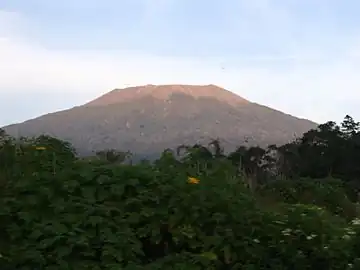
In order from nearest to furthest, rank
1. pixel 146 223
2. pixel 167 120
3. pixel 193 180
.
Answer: pixel 146 223
pixel 193 180
pixel 167 120

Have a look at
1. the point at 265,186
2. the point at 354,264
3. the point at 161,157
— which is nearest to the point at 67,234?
the point at 161,157

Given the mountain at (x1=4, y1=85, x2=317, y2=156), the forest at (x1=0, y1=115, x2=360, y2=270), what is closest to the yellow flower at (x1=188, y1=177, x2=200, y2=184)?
the forest at (x1=0, y1=115, x2=360, y2=270)

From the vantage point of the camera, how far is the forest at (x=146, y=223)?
11.3 ft

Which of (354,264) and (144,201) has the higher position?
(144,201)

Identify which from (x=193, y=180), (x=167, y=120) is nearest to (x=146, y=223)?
(x=193, y=180)

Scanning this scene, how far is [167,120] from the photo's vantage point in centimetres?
5659

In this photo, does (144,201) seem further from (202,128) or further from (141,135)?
(202,128)

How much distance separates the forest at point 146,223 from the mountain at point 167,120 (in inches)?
→ 1583

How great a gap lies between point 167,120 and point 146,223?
52.9 m

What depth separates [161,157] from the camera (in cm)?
454

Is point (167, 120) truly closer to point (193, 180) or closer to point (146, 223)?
point (193, 180)

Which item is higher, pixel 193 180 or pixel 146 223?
pixel 193 180

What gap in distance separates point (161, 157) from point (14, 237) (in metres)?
1.39

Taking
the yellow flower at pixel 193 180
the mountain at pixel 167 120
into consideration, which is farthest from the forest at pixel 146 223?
the mountain at pixel 167 120
